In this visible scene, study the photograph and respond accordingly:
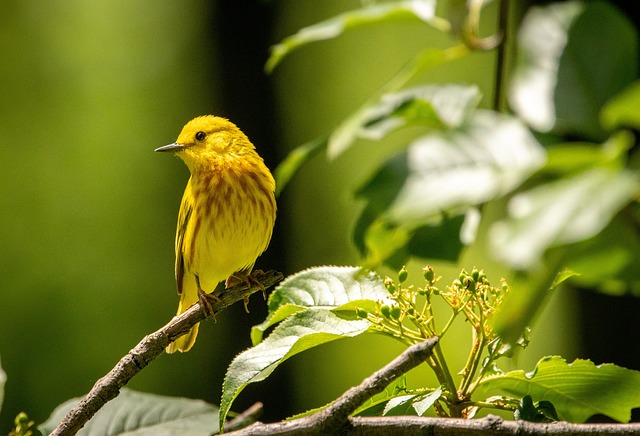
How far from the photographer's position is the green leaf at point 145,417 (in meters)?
2.15

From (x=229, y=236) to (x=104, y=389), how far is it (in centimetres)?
148

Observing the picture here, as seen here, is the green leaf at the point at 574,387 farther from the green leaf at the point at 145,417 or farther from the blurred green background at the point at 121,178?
the blurred green background at the point at 121,178

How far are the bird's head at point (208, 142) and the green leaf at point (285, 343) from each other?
178 centimetres

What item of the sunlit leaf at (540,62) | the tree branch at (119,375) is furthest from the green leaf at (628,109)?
the tree branch at (119,375)

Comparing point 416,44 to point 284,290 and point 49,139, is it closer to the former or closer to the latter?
point 49,139

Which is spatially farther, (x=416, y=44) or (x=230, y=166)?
(x=416, y=44)

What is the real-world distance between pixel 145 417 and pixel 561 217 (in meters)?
1.86

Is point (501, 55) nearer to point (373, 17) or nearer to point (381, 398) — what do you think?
point (373, 17)

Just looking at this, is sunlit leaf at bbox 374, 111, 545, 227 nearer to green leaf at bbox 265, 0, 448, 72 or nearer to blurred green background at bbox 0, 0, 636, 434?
green leaf at bbox 265, 0, 448, 72

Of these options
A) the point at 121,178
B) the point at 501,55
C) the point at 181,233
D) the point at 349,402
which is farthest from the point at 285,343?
the point at 121,178

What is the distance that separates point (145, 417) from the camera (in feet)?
7.25

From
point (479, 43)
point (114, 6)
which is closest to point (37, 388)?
point (114, 6)

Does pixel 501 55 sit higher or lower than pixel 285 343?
higher

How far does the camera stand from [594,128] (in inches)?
31.6
